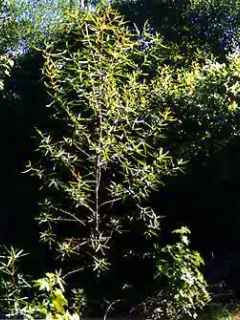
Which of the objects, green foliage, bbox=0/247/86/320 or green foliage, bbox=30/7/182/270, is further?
green foliage, bbox=30/7/182/270

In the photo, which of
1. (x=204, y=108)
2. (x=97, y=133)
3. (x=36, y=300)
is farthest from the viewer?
(x=204, y=108)

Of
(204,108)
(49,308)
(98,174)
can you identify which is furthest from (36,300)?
(204,108)

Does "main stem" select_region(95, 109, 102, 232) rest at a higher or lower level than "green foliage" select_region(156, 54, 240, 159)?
lower

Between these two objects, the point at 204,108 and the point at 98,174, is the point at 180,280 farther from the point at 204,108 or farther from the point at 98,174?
the point at 204,108

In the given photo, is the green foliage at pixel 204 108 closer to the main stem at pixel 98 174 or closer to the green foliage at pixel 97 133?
the green foliage at pixel 97 133

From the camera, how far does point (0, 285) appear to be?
471cm

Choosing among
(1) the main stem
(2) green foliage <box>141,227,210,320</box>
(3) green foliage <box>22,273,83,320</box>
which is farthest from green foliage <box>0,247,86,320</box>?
(2) green foliage <box>141,227,210,320</box>

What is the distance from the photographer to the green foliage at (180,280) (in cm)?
650

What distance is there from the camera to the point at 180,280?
6.46 metres

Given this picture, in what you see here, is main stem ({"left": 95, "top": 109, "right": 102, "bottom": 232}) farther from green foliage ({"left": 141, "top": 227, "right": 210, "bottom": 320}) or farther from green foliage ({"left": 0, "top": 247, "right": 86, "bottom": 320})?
green foliage ({"left": 0, "top": 247, "right": 86, "bottom": 320})

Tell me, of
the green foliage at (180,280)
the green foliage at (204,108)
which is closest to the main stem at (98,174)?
the green foliage at (180,280)

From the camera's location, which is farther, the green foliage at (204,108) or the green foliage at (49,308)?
the green foliage at (204,108)

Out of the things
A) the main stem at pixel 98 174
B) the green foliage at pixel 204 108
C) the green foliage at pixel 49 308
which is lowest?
the green foliage at pixel 49 308

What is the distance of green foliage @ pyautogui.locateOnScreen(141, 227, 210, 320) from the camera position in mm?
6496
